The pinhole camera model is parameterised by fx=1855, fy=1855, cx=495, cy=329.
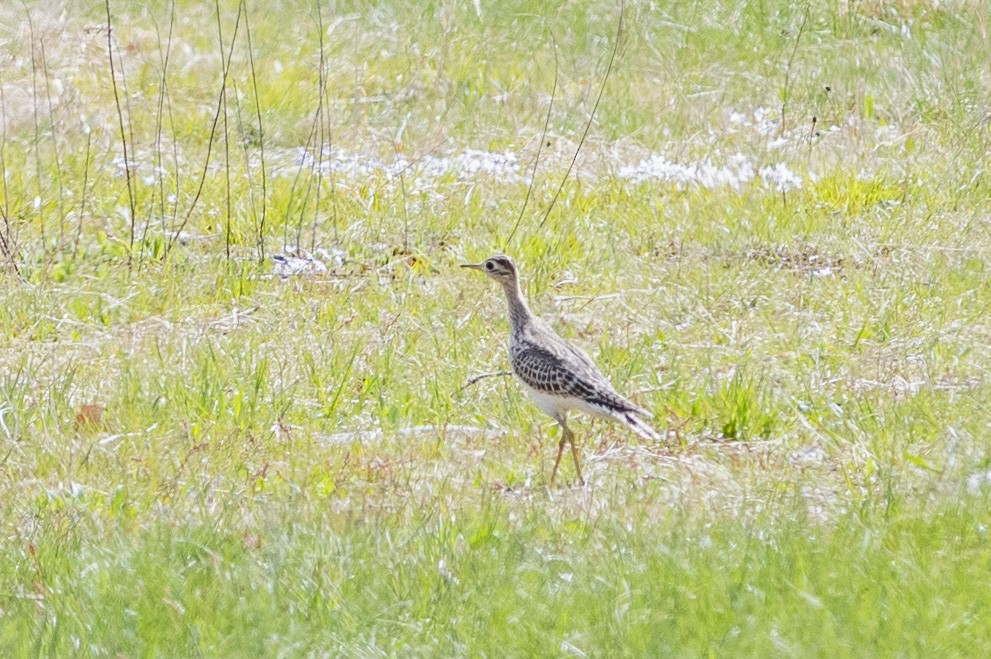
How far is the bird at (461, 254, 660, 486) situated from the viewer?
6.98 meters

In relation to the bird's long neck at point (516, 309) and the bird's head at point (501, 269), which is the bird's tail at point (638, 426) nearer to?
the bird's long neck at point (516, 309)

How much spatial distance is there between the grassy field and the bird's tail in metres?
A: 0.09

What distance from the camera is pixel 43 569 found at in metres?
5.70

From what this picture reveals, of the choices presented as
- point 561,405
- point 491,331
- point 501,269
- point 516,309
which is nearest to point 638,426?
point 561,405

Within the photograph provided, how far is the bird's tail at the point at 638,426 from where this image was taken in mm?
6969

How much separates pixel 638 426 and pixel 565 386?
1.03 ft

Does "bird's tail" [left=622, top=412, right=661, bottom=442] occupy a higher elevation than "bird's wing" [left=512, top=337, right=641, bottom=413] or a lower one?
lower

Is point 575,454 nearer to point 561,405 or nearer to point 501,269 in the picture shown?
point 561,405

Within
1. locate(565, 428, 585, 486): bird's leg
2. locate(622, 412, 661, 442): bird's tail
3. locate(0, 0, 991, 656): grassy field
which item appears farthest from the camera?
locate(622, 412, 661, 442): bird's tail

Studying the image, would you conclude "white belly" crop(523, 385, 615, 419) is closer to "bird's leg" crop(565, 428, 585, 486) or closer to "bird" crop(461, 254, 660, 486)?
"bird" crop(461, 254, 660, 486)

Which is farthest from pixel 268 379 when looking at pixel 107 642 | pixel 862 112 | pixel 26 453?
pixel 862 112

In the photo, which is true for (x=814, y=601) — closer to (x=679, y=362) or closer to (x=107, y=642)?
(x=107, y=642)

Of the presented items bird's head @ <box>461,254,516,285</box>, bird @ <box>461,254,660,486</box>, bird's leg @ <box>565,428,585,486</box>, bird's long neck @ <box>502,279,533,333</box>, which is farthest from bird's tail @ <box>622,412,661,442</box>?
bird's head @ <box>461,254,516,285</box>

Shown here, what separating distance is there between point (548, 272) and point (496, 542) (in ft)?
12.0
